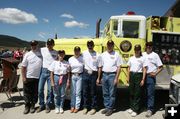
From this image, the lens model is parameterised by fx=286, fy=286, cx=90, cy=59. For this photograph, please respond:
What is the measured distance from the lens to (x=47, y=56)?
7.38 m

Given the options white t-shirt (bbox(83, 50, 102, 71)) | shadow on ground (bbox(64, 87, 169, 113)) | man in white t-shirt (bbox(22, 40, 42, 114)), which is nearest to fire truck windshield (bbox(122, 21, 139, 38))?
white t-shirt (bbox(83, 50, 102, 71))

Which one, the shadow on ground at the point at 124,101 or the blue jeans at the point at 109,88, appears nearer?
the blue jeans at the point at 109,88

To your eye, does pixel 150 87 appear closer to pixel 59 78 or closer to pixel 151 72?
pixel 151 72

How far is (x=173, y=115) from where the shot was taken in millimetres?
3695

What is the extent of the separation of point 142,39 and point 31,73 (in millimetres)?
3200

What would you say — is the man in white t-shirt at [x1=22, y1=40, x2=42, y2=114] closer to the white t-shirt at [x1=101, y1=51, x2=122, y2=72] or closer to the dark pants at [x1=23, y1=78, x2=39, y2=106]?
the dark pants at [x1=23, y1=78, x2=39, y2=106]

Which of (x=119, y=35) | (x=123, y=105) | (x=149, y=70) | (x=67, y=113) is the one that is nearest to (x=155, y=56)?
(x=149, y=70)

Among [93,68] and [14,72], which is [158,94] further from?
[14,72]

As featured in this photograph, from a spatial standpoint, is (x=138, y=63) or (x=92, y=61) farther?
(x=92, y=61)

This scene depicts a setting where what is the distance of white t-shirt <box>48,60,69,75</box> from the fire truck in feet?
3.84

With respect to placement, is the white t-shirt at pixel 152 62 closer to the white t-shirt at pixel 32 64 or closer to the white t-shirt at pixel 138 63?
the white t-shirt at pixel 138 63

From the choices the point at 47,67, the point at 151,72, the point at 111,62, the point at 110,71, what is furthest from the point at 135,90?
the point at 47,67

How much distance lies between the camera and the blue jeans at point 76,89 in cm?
733

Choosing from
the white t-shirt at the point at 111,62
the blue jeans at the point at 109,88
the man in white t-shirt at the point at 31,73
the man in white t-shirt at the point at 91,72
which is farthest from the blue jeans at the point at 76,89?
the man in white t-shirt at the point at 31,73
